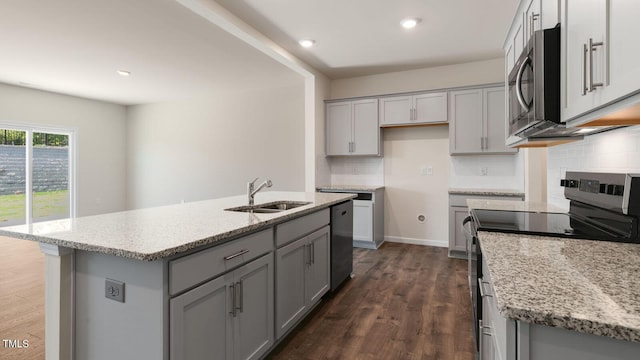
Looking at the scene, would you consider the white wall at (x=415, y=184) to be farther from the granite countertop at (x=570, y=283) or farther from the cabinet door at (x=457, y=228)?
the granite countertop at (x=570, y=283)

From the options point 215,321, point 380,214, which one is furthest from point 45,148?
point 215,321

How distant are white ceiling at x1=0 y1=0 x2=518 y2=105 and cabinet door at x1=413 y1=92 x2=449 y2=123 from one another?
51 cm

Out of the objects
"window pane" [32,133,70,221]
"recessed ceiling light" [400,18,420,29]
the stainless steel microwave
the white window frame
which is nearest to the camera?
the stainless steel microwave

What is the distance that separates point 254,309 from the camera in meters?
1.73

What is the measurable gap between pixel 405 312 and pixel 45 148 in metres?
7.00

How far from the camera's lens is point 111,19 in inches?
120

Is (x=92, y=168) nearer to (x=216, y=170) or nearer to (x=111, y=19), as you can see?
(x=216, y=170)

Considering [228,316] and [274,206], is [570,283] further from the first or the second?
[274,206]

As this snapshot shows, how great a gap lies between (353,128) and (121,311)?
395 centimetres

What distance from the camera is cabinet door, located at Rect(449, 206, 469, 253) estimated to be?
3969 millimetres

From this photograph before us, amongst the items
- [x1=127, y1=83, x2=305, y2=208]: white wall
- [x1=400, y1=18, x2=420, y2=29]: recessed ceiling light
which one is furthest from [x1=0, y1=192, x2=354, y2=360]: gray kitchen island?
[x1=127, y1=83, x2=305, y2=208]: white wall

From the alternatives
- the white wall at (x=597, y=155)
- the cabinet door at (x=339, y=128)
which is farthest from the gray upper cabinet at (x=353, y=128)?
the white wall at (x=597, y=155)

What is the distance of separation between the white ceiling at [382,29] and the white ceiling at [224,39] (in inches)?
0.4

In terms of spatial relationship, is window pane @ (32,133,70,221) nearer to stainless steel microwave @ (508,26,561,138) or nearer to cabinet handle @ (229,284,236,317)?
cabinet handle @ (229,284,236,317)
